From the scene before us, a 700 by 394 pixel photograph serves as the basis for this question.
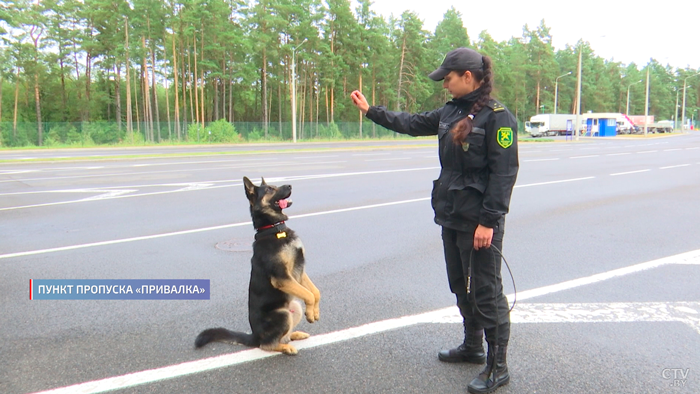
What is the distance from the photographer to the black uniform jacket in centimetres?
300

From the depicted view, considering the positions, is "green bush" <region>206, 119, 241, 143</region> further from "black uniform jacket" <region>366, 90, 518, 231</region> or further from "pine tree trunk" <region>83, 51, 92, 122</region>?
"black uniform jacket" <region>366, 90, 518, 231</region>

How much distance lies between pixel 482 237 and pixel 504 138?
23.8 inches

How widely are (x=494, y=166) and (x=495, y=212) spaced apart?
273mm

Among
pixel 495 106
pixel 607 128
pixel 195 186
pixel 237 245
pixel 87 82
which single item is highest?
pixel 87 82

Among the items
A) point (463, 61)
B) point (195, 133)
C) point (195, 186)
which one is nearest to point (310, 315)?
point (463, 61)

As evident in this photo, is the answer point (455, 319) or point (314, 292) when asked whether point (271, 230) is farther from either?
point (455, 319)

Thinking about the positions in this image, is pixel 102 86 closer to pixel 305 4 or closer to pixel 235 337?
pixel 305 4

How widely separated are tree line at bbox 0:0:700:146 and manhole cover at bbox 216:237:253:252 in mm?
38708

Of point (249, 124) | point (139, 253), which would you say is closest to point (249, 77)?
point (249, 124)

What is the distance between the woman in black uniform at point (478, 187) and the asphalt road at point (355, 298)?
42cm

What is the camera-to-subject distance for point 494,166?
3010mm

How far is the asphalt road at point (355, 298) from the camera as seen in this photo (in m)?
3.30

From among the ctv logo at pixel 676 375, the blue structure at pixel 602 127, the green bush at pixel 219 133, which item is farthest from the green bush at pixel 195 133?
the blue structure at pixel 602 127

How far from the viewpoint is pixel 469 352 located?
11.5ft
